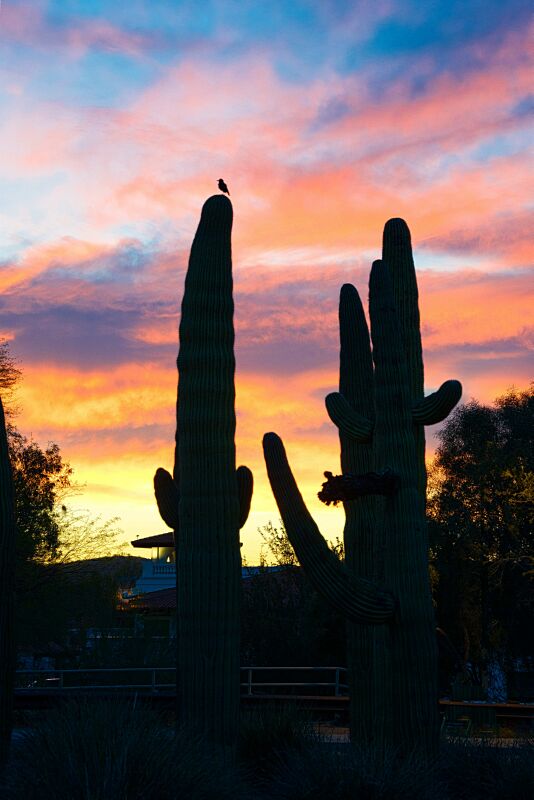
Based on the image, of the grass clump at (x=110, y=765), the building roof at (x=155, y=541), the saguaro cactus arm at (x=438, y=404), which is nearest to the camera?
the grass clump at (x=110, y=765)

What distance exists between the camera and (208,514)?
31.4ft

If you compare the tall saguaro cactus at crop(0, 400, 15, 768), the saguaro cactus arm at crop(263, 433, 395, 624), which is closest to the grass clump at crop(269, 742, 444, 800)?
the saguaro cactus arm at crop(263, 433, 395, 624)

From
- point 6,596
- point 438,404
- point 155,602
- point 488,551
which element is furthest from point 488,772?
point 155,602

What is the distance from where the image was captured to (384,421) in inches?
384

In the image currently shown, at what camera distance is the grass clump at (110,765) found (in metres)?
6.71

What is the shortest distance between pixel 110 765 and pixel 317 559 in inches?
108

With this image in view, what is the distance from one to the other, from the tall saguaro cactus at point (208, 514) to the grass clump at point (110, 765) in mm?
1665

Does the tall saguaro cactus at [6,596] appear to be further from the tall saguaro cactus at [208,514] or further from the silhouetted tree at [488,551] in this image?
the silhouetted tree at [488,551]

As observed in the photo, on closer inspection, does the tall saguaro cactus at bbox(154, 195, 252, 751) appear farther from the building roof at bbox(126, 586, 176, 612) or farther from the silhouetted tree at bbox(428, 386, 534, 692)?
the building roof at bbox(126, 586, 176, 612)

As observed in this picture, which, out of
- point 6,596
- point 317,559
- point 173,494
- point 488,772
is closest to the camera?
point 488,772

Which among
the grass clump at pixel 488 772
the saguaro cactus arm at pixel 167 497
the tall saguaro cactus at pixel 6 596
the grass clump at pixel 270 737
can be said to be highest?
the saguaro cactus arm at pixel 167 497

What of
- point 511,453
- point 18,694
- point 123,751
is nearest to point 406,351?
point 123,751

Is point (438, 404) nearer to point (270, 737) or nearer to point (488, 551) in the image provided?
point (270, 737)

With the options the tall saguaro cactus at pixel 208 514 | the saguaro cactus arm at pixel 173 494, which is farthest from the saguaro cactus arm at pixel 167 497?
the tall saguaro cactus at pixel 208 514
